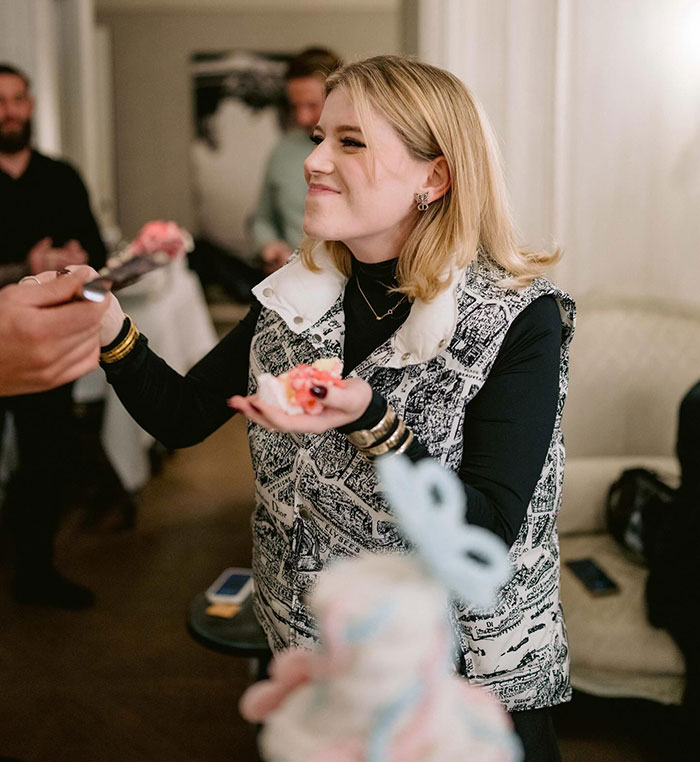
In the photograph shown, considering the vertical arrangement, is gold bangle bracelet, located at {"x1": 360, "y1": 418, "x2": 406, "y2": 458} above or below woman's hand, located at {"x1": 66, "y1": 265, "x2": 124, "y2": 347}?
below

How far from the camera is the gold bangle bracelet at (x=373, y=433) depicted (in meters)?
1.11

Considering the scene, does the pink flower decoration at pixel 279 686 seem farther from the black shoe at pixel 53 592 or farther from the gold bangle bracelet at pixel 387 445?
the black shoe at pixel 53 592

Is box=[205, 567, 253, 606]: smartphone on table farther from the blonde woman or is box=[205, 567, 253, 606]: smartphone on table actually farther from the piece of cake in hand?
the piece of cake in hand

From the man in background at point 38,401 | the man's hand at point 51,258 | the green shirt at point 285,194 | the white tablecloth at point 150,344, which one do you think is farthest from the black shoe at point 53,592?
the green shirt at point 285,194

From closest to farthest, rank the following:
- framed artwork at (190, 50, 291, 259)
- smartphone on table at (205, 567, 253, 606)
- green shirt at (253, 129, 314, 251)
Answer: smartphone on table at (205, 567, 253, 606), green shirt at (253, 129, 314, 251), framed artwork at (190, 50, 291, 259)

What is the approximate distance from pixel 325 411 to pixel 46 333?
1.25 feet

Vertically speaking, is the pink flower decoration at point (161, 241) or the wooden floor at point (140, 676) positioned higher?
the pink flower decoration at point (161, 241)

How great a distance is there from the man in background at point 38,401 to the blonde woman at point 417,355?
1949mm

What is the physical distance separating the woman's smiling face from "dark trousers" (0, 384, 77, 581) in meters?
2.17

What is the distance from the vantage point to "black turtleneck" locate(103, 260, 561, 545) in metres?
1.27

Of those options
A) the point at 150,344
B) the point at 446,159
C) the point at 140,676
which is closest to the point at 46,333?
the point at 446,159

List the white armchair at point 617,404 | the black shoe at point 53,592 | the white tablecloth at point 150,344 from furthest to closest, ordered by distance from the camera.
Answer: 1. the white tablecloth at point 150,344
2. the black shoe at point 53,592
3. the white armchair at point 617,404

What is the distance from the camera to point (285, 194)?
12.2 ft

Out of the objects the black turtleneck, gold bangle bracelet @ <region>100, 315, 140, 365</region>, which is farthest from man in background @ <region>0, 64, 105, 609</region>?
gold bangle bracelet @ <region>100, 315, 140, 365</region>
